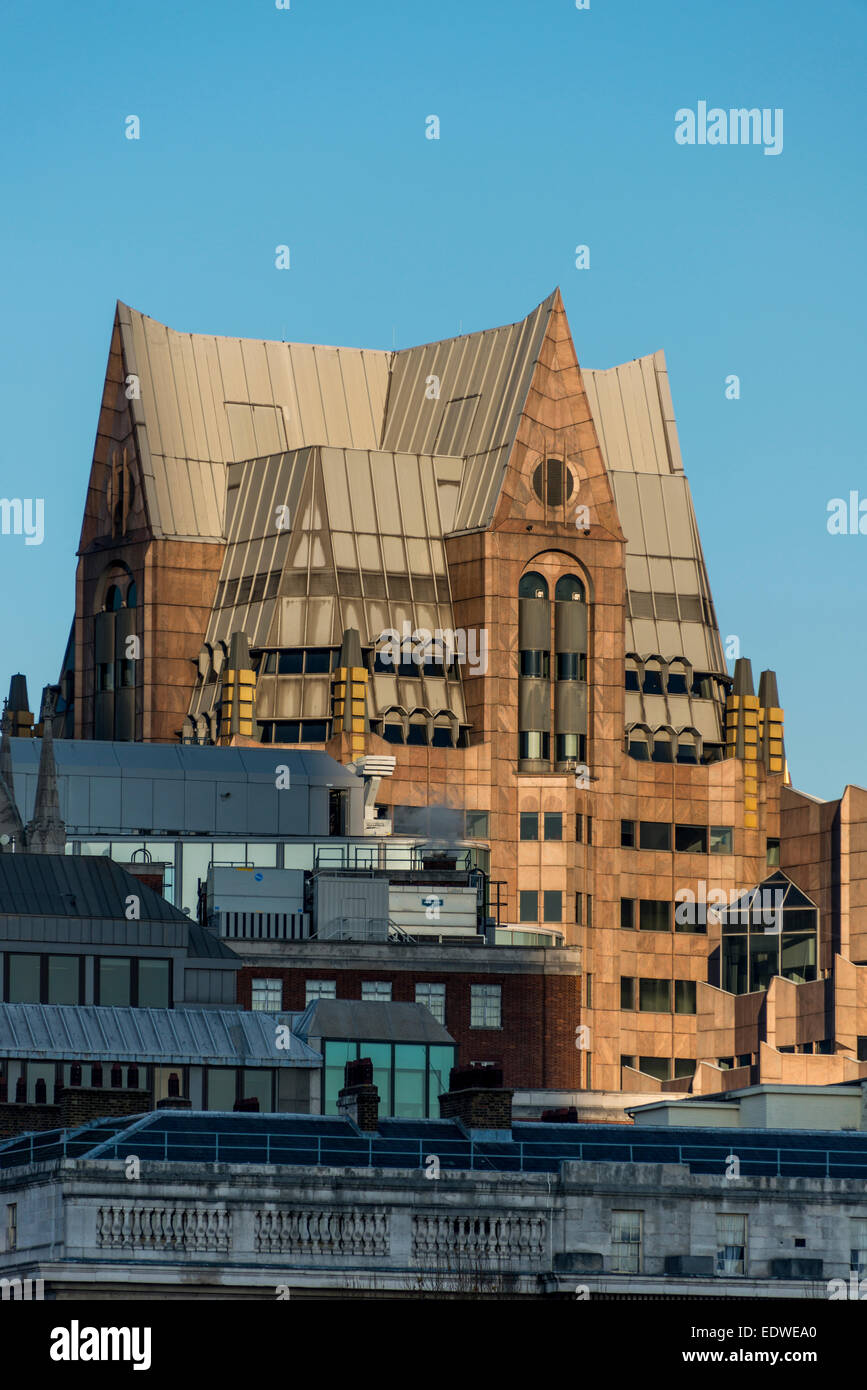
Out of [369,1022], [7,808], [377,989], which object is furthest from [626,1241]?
[7,808]

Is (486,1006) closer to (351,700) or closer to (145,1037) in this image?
(145,1037)

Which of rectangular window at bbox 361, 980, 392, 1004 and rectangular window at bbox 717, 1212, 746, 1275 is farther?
rectangular window at bbox 361, 980, 392, 1004

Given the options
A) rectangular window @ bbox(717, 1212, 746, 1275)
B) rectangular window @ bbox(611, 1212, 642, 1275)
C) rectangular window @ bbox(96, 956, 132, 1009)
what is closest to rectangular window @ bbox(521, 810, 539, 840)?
rectangular window @ bbox(96, 956, 132, 1009)

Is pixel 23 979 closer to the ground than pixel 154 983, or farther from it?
closer to the ground

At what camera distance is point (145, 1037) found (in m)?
123

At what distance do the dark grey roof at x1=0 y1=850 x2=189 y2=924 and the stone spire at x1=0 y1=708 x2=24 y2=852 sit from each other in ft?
68.4

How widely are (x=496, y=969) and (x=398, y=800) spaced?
144 ft

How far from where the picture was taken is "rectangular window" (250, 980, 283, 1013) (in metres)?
149

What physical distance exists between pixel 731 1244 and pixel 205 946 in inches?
2078

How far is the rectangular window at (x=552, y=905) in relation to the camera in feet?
642

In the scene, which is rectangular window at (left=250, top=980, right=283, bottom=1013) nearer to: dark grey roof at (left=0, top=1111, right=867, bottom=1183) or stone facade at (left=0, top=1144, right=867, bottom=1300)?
dark grey roof at (left=0, top=1111, right=867, bottom=1183)

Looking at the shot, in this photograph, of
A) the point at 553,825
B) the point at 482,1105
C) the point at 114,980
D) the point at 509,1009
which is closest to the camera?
the point at 482,1105

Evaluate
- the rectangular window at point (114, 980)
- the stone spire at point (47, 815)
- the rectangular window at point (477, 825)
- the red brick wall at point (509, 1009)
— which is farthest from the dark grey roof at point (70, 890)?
the rectangular window at point (477, 825)
